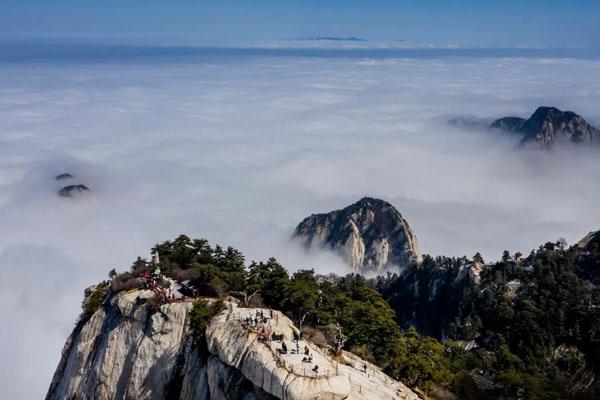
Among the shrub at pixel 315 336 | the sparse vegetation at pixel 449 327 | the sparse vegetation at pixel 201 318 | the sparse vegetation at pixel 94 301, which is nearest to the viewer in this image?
the sparse vegetation at pixel 201 318

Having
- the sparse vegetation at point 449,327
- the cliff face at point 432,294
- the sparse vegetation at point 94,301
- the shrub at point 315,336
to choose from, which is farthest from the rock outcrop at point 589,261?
the sparse vegetation at point 94,301

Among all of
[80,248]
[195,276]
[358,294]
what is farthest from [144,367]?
[80,248]

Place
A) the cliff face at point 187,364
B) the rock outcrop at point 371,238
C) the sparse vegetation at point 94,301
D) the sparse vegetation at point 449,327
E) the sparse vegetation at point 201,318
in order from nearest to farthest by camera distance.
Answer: the cliff face at point 187,364, the sparse vegetation at point 201,318, the sparse vegetation at point 449,327, the sparse vegetation at point 94,301, the rock outcrop at point 371,238

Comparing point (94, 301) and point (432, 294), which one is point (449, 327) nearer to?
point (432, 294)

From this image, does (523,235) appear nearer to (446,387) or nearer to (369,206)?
(369,206)

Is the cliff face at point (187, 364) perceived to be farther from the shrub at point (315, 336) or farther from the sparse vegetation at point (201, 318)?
the shrub at point (315, 336)

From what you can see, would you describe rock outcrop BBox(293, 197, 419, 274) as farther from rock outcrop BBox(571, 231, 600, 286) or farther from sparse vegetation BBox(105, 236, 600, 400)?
sparse vegetation BBox(105, 236, 600, 400)

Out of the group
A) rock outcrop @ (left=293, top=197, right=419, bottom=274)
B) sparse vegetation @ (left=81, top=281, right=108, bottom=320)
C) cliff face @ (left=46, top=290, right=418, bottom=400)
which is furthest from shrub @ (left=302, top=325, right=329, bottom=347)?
rock outcrop @ (left=293, top=197, right=419, bottom=274)
